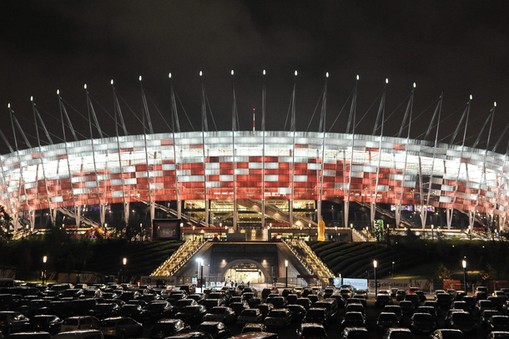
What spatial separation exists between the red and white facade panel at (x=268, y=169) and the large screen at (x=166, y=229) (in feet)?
135

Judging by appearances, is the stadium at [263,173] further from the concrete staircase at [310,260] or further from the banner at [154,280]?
the banner at [154,280]

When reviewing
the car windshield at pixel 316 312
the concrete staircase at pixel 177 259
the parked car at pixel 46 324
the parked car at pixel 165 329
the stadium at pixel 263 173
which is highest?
the stadium at pixel 263 173

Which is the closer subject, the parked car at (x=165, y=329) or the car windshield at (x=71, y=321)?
the parked car at (x=165, y=329)

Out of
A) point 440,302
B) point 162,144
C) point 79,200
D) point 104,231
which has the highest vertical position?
point 162,144

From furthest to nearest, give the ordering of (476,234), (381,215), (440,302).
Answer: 1. (381,215)
2. (476,234)
3. (440,302)

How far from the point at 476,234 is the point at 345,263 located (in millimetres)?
58587

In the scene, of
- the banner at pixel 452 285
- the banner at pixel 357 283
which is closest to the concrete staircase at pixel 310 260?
the banner at pixel 357 283

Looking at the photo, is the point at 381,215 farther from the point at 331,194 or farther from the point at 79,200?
the point at 79,200

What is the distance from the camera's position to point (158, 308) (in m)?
36.2

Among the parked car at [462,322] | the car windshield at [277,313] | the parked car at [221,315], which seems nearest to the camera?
the parked car at [462,322]

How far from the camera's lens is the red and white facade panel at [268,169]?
133 m

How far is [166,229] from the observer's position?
91.0m

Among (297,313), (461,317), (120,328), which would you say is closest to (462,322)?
(461,317)

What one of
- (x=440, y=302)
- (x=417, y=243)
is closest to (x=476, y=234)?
(x=417, y=243)
